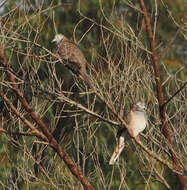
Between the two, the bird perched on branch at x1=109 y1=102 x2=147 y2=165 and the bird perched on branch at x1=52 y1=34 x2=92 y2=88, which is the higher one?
the bird perched on branch at x1=52 y1=34 x2=92 y2=88

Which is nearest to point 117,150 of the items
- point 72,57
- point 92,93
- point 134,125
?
point 134,125

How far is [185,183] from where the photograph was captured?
470cm

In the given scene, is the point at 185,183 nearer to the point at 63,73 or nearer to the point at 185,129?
the point at 185,129

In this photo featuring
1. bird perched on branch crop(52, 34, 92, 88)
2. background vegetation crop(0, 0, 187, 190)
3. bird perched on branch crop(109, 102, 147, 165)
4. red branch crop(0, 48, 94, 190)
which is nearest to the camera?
red branch crop(0, 48, 94, 190)

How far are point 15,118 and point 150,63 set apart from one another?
1.40m

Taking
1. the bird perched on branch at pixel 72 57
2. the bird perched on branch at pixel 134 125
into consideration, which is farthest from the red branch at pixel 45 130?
the bird perched on branch at pixel 72 57

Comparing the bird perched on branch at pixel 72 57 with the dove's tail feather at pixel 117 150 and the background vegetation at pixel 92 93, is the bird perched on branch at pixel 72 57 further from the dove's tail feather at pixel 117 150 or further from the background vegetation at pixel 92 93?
the dove's tail feather at pixel 117 150

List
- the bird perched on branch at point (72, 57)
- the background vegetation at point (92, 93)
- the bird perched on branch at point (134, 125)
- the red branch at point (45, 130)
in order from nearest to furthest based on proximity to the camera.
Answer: the red branch at point (45, 130) < the background vegetation at point (92, 93) < the bird perched on branch at point (134, 125) < the bird perched on branch at point (72, 57)

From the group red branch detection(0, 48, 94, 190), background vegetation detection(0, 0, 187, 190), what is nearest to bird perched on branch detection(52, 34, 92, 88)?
background vegetation detection(0, 0, 187, 190)

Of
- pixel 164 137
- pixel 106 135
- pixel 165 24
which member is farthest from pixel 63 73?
pixel 164 137

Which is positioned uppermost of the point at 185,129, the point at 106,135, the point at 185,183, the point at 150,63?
the point at 150,63

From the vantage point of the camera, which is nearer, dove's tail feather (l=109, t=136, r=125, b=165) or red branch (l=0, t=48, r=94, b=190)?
red branch (l=0, t=48, r=94, b=190)

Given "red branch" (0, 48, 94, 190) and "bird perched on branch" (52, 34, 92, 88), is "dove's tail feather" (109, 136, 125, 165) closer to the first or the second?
"red branch" (0, 48, 94, 190)

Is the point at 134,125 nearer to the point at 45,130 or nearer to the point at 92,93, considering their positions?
the point at 92,93
